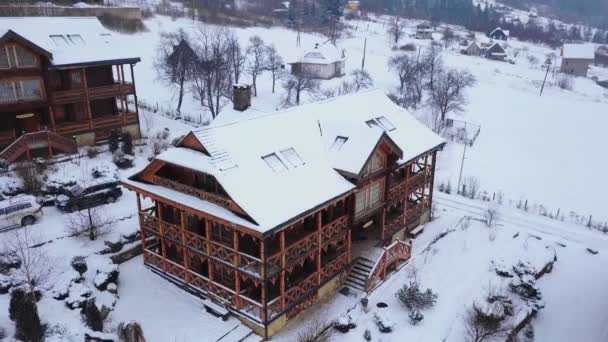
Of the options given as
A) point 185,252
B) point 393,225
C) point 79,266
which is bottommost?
point 393,225

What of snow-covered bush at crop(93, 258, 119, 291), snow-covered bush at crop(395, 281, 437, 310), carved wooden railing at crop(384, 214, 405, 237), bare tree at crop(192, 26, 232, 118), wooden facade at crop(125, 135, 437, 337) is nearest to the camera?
wooden facade at crop(125, 135, 437, 337)

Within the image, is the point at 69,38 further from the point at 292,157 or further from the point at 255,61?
the point at 255,61

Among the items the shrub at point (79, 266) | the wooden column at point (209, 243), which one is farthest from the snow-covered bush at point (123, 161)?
the wooden column at point (209, 243)

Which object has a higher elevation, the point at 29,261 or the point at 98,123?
the point at 98,123

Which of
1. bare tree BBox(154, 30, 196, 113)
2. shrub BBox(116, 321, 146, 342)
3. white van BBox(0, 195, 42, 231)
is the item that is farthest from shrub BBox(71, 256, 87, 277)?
bare tree BBox(154, 30, 196, 113)

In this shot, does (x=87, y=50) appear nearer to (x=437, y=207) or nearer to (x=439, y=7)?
(x=437, y=207)

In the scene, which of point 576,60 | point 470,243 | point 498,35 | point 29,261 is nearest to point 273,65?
point 470,243

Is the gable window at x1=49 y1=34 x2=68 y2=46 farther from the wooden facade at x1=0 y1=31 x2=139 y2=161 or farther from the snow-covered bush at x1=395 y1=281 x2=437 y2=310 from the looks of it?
the snow-covered bush at x1=395 y1=281 x2=437 y2=310
